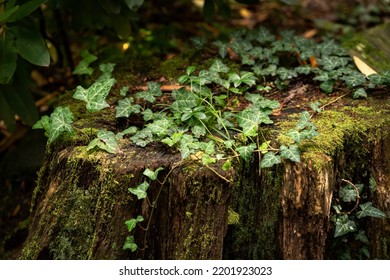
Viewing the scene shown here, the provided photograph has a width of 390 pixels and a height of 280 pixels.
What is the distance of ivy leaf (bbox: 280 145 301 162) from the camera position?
2.17 meters

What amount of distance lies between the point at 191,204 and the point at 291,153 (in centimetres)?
47

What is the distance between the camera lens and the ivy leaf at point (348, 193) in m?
2.40

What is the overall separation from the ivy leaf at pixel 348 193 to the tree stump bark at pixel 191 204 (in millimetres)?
44

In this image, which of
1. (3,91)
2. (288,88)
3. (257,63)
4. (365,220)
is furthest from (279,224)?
(3,91)

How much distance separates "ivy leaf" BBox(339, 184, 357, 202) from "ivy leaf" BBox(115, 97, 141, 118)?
1034 mm

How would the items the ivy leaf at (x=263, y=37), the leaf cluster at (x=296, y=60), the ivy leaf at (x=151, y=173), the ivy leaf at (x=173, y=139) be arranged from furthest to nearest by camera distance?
the ivy leaf at (x=263, y=37) < the leaf cluster at (x=296, y=60) < the ivy leaf at (x=173, y=139) < the ivy leaf at (x=151, y=173)

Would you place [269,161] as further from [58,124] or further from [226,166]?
[58,124]

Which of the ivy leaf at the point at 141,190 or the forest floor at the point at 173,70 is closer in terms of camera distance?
the ivy leaf at the point at 141,190

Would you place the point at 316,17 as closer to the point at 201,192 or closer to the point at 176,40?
the point at 176,40

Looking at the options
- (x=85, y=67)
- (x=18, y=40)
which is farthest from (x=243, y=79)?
(x=18, y=40)

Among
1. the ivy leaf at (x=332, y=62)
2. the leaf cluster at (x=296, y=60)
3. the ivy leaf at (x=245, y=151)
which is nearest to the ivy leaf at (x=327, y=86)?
the leaf cluster at (x=296, y=60)

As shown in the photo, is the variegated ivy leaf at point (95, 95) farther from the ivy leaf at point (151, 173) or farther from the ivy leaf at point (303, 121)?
the ivy leaf at point (303, 121)

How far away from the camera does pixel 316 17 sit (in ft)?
17.7
